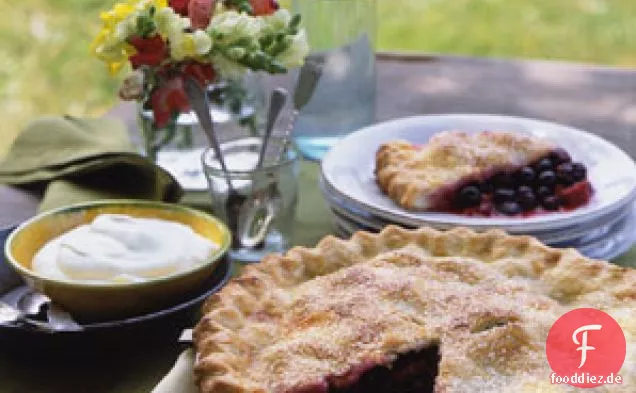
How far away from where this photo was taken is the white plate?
1.71 m

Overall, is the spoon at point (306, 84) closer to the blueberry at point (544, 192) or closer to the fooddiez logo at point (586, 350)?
the blueberry at point (544, 192)

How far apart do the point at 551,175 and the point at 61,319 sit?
3.09 ft

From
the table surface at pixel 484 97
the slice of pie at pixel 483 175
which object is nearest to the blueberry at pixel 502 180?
the slice of pie at pixel 483 175

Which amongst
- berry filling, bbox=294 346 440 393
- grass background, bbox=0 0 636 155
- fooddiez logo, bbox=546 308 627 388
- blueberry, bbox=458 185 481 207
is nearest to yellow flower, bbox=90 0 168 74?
blueberry, bbox=458 185 481 207

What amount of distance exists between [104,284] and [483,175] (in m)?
0.82

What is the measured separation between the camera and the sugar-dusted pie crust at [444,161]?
1864 mm

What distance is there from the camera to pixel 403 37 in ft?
15.1

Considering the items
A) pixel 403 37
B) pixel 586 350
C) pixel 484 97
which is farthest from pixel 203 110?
pixel 403 37

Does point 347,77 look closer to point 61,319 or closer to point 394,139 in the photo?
point 394,139

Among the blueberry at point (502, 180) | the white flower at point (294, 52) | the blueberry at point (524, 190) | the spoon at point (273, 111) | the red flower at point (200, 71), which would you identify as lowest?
the blueberry at point (502, 180)

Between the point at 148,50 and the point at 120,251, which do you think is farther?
the point at 148,50

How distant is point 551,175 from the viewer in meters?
1.91

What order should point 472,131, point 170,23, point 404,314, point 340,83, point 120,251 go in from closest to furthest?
point 404,314 → point 120,251 → point 170,23 → point 472,131 → point 340,83

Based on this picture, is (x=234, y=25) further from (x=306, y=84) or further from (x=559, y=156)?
(x=559, y=156)
